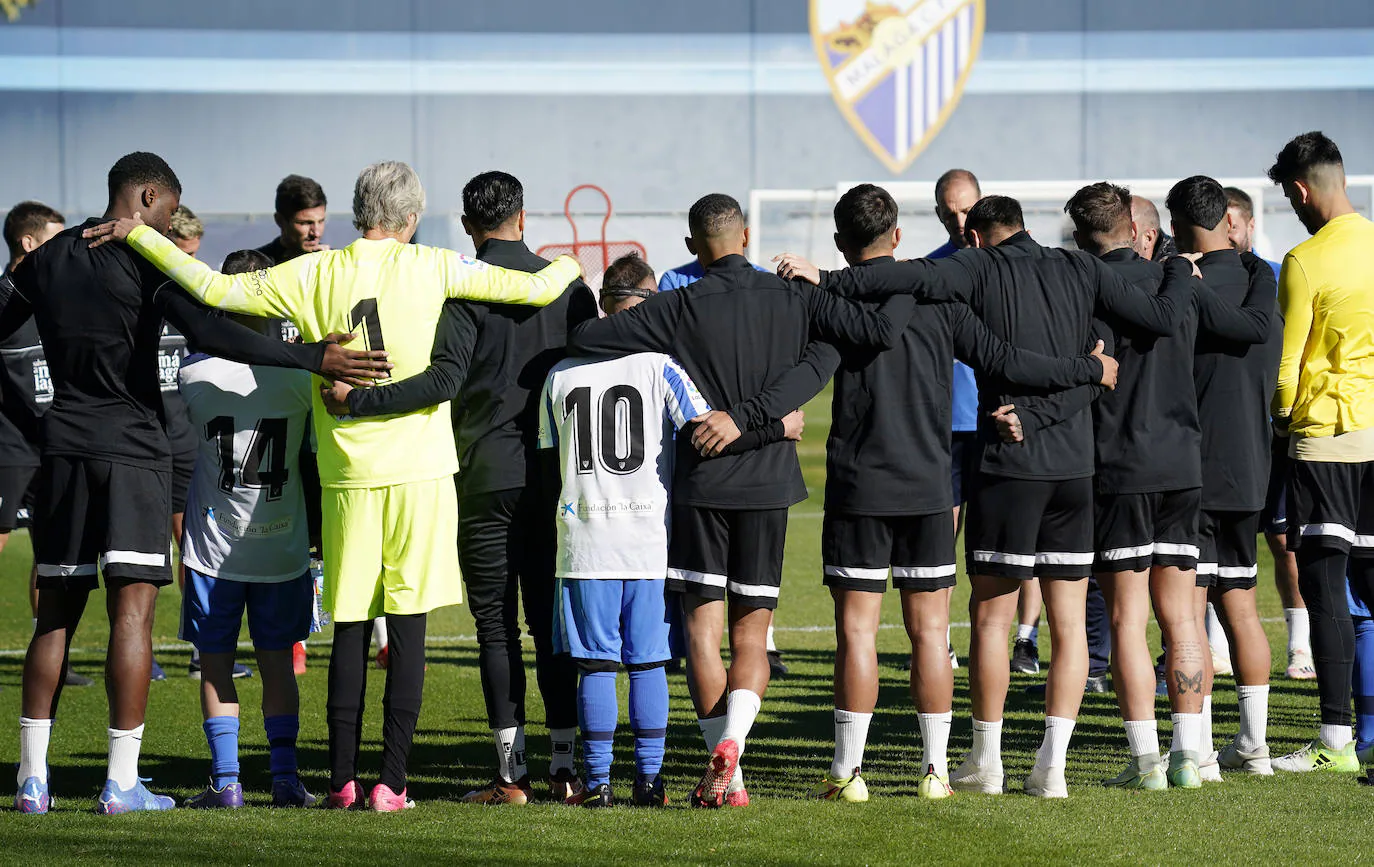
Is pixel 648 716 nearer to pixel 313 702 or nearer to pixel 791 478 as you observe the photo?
pixel 791 478

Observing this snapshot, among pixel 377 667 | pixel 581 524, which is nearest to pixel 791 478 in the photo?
pixel 581 524

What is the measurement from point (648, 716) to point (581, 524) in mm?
640

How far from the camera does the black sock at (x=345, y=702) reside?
15.9 feet

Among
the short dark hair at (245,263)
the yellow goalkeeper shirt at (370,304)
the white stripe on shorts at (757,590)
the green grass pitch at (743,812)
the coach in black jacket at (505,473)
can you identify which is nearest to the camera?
the green grass pitch at (743,812)

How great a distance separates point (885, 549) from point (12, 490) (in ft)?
15.9

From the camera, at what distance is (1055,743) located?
5074mm

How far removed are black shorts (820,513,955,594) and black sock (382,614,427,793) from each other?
133 centimetres

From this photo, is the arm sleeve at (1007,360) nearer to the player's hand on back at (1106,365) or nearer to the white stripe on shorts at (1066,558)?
the player's hand on back at (1106,365)

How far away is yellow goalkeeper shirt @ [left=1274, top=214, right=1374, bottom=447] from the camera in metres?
5.53

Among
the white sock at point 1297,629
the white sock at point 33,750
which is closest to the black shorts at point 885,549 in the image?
the white sock at point 33,750

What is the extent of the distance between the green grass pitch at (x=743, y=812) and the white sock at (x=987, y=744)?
14 centimetres

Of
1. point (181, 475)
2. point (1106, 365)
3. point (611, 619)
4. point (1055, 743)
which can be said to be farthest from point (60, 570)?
point (1106, 365)

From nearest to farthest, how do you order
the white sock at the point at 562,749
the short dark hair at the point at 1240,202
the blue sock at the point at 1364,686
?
the white sock at the point at 562,749, the blue sock at the point at 1364,686, the short dark hair at the point at 1240,202

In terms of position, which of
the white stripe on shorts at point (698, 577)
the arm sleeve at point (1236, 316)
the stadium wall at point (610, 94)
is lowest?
the white stripe on shorts at point (698, 577)
